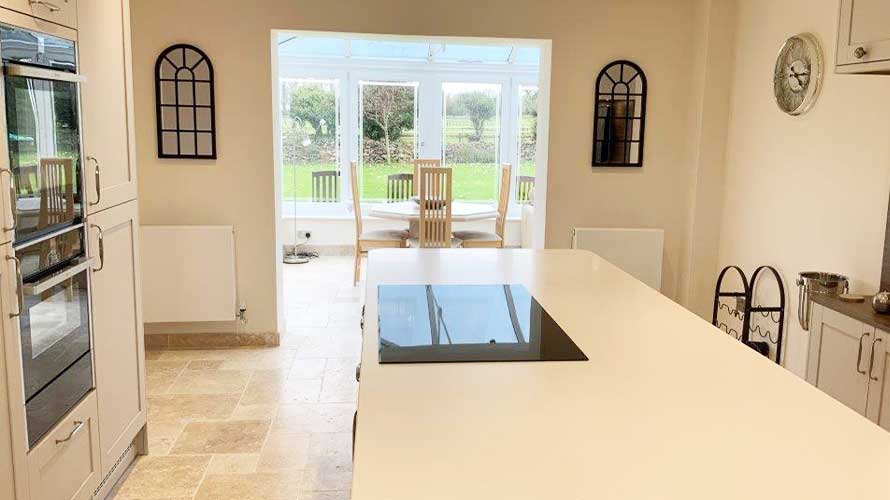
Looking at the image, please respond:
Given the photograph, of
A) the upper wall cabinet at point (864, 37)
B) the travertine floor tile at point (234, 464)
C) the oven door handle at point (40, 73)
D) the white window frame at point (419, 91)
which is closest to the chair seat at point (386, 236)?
the white window frame at point (419, 91)

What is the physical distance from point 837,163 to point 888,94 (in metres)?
0.41

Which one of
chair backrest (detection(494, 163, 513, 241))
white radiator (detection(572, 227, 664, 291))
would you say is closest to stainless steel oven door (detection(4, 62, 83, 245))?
white radiator (detection(572, 227, 664, 291))

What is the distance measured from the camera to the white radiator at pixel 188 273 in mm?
4234

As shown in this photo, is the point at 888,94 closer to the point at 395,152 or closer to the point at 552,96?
the point at 552,96

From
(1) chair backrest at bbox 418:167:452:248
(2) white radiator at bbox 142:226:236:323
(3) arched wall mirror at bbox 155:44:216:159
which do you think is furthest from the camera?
(1) chair backrest at bbox 418:167:452:248

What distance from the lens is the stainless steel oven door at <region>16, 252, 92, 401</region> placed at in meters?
1.90

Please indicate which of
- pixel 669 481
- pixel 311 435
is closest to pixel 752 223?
pixel 311 435

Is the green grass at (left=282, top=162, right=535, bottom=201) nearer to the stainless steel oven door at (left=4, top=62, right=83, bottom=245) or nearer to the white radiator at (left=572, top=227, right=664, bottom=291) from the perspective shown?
the white radiator at (left=572, top=227, right=664, bottom=291)

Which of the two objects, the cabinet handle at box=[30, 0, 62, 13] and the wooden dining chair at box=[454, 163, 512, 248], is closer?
the cabinet handle at box=[30, 0, 62, 13]

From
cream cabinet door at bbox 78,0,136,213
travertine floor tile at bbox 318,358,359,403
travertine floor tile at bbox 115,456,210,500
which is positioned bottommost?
travertine floor tile at bbox 115,456,210,500

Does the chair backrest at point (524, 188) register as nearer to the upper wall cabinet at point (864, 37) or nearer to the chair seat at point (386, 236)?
the chair seat at point (386, 236)

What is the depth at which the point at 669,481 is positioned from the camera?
107cm

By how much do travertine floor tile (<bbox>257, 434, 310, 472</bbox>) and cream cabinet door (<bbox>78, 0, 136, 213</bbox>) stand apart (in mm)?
1209

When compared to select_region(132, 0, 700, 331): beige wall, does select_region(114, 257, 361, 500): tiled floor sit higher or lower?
lower
